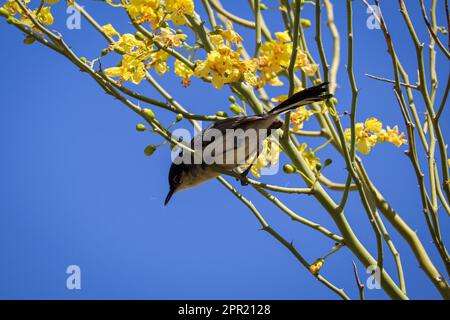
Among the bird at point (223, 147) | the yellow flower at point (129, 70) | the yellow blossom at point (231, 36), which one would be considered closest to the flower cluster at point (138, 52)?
the yellow flower at point (129, 70)

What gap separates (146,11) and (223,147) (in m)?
1.78

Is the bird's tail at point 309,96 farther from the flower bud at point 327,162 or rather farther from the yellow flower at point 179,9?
the yellow flower at point 179,9

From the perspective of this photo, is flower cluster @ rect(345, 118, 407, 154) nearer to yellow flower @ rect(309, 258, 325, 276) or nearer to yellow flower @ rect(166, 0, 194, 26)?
yellow flower @ rect(309, 258, 325, 276)

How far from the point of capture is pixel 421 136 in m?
3.89

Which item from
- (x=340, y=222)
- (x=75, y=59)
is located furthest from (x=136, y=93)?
(x=340, y=222)

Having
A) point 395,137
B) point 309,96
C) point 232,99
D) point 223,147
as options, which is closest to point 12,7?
point 232,99

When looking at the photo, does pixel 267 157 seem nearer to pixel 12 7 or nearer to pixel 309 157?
pixel 309 157

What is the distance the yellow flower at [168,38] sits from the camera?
10.4ft

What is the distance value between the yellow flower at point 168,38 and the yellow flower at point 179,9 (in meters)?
0.06

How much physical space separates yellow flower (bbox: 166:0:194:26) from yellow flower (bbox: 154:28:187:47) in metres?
0.06

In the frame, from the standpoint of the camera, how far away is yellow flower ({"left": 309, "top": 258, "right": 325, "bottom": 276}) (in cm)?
349

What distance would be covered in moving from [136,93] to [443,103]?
172cm
